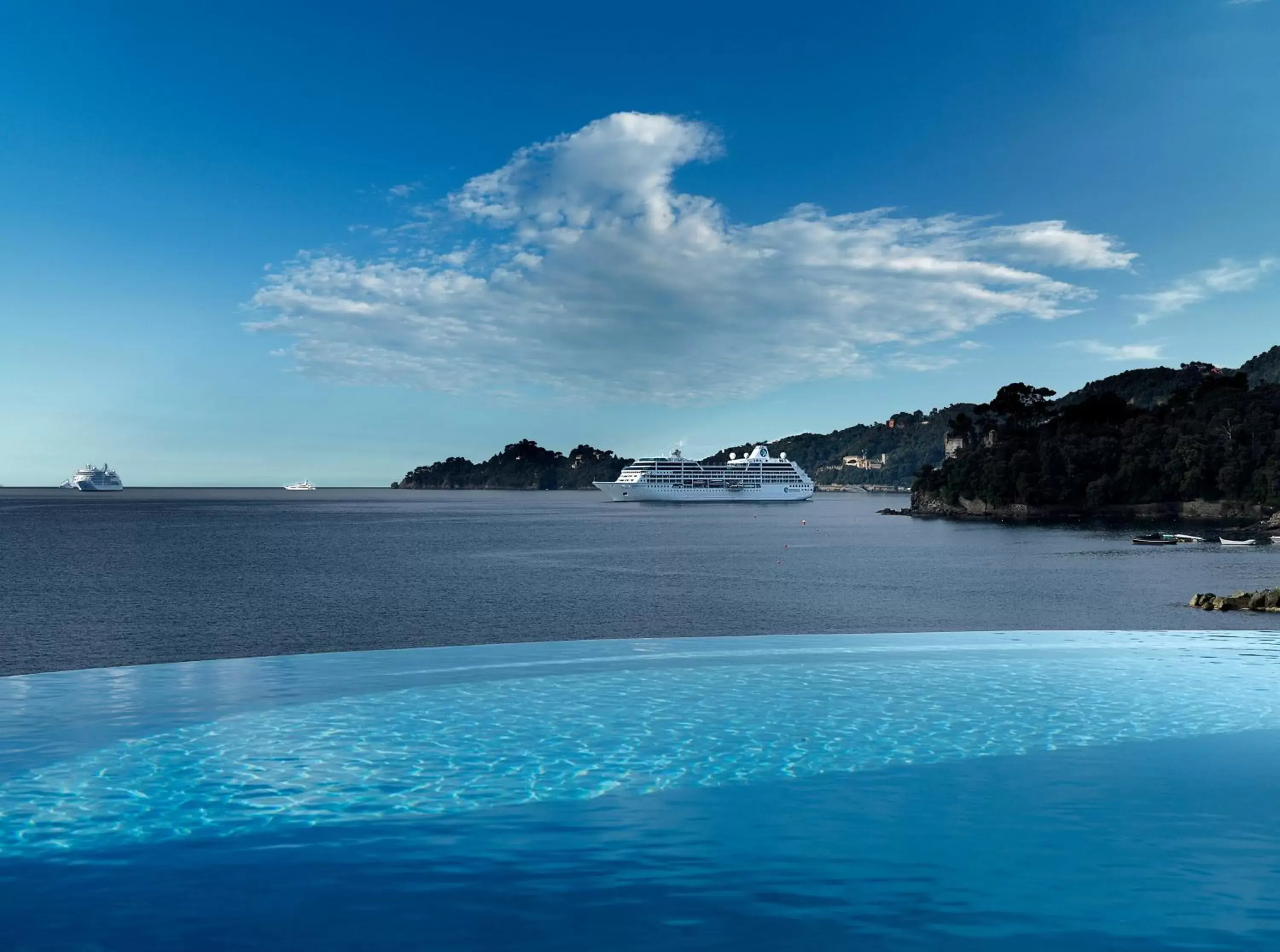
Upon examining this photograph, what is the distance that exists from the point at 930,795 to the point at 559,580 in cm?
2615

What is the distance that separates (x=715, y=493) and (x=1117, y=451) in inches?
2158

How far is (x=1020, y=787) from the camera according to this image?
8.29 meters

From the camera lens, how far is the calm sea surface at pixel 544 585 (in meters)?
21.4

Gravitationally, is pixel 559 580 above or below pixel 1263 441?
below

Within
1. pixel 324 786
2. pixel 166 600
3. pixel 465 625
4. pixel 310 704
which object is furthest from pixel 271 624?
pixel 324 786

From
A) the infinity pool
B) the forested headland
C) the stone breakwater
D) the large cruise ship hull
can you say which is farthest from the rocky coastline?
the infinity pool

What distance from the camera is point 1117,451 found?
9506cm

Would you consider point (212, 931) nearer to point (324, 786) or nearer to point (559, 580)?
point (324, 786)

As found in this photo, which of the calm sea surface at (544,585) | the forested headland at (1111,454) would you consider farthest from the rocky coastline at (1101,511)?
the calm sea surface at (544,585)

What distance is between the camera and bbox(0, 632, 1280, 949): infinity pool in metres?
5.55

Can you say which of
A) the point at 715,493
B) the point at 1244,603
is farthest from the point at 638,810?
the point at 715,493

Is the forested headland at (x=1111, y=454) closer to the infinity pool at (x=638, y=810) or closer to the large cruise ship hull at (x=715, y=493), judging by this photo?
the large cruise ship hull at (x=715, y=493)

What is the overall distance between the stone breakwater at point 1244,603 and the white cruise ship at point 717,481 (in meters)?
108

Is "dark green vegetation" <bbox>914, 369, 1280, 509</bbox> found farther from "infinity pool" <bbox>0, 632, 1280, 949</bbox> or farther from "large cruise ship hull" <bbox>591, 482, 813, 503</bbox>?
"infinity pool" <bbox>0, 632, 1280, 949</bbox>
